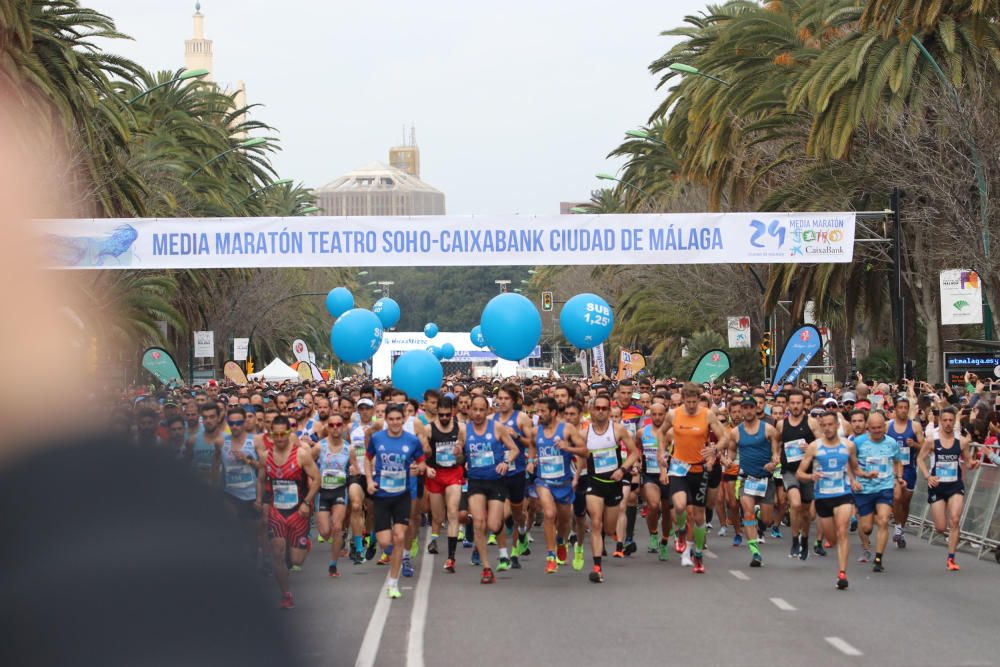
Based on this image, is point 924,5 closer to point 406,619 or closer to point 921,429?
point 921,429

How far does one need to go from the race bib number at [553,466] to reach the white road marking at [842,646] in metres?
4.93

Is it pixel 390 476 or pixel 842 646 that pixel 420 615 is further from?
pixel 842 646

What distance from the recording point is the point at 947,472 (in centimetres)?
1568

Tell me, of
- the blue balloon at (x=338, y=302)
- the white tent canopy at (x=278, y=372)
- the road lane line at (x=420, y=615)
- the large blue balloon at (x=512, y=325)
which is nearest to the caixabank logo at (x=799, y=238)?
the large blue balloon at (x=512, y=325)

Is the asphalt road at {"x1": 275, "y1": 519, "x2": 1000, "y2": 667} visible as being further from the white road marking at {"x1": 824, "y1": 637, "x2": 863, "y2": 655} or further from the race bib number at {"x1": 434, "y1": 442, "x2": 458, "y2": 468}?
the race bib number at {"x1": 434, "y1": 442, "x2": 458, "y2": 468}

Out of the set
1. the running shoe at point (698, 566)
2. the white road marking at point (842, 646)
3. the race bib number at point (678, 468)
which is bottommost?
the running shoe at point (698, 566)

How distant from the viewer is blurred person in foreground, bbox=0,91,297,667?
6.12ft

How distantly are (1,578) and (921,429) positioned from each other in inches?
662

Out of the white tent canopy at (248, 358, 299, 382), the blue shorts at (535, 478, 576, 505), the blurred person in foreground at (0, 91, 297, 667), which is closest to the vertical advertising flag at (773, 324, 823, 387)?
the blue shorts at (535, 478, 576, 505)

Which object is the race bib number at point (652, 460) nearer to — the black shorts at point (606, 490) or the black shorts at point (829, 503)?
the black shorts at point (606, 490)

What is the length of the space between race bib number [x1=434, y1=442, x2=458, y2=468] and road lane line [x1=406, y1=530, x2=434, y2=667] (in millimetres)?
1152

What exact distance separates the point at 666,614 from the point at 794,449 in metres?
5.02

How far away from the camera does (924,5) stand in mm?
26906

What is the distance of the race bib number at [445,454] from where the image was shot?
15.4 m
